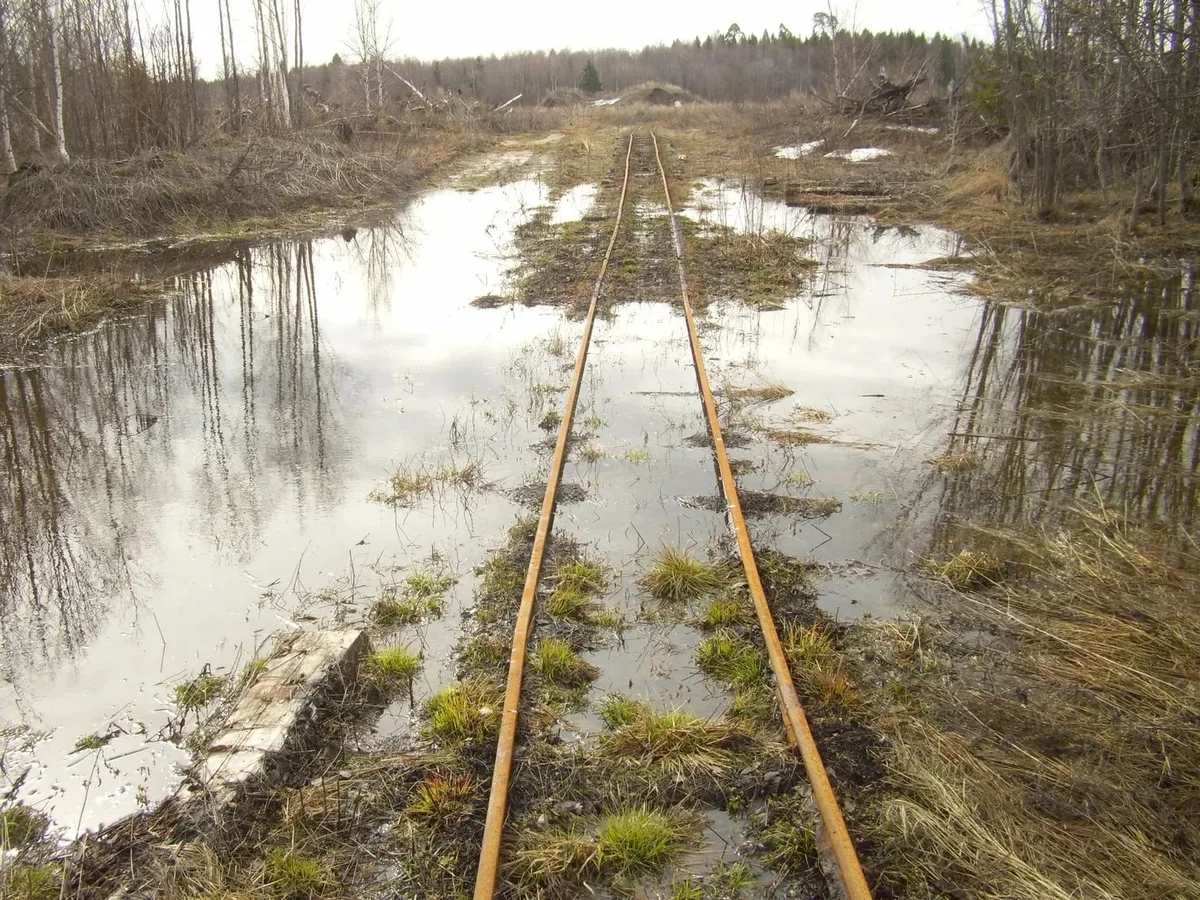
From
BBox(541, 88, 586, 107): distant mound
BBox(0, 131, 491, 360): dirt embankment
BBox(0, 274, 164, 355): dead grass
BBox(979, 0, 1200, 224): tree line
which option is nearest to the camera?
BBox(0, 274, 164, 355): dead grass

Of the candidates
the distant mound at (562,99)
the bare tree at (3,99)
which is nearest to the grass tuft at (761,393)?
the bare tree at (3,99)

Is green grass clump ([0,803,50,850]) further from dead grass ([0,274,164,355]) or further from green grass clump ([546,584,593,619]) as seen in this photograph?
dead grass ([0,274,164,355])

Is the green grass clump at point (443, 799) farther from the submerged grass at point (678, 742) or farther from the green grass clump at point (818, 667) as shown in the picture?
the green grass clump at point (818, 667)

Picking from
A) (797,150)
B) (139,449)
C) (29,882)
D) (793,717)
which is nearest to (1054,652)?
(793,717)

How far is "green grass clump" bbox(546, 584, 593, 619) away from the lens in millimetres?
4734

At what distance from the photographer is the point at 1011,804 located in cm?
330

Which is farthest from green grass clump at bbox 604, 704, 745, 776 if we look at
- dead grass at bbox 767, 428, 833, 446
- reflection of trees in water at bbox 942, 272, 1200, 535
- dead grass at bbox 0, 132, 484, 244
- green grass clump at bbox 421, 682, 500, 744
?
dead grass at bbox 0, 132, 484, 244

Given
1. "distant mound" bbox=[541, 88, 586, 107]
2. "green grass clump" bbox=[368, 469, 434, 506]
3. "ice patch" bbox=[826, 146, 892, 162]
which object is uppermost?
"distant mound" bbox=[541, 88, 586, 107]

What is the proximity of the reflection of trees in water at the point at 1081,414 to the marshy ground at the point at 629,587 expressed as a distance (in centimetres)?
5

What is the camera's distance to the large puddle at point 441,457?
180 inches

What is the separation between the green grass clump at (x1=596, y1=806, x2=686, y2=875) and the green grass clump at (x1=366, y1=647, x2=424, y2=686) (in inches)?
57.7

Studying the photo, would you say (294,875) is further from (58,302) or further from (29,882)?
(58,302)

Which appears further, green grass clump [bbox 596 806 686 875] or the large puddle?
the large puddle

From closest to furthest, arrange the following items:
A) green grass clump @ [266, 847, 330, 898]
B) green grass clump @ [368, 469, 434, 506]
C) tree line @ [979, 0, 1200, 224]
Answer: green grass clump @ [266, 847, 330, 898] < green grass clump @ [368, 469, 434, 506] < tree line @ [979, 0, 1200, 224]
